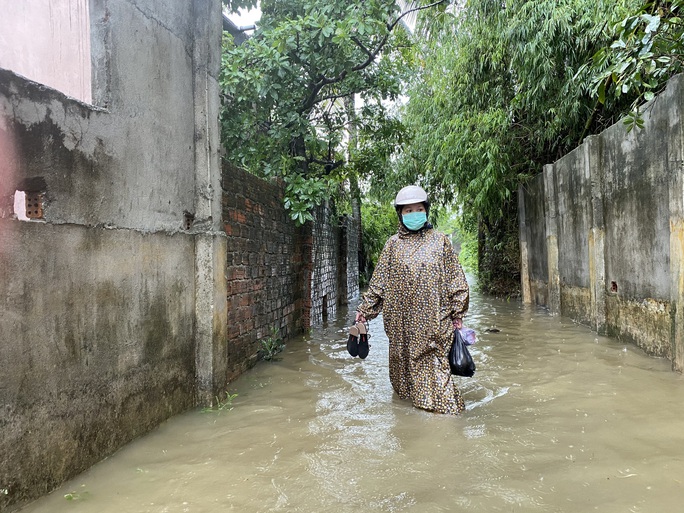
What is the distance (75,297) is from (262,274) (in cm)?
311

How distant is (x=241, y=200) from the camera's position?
16.5 ft

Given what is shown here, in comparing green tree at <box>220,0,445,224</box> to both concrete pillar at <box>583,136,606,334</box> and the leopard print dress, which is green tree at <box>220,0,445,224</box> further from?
concrete pillar at <box>583,136,606,334</box>

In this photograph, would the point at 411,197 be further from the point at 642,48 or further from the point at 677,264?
the point at 677,264

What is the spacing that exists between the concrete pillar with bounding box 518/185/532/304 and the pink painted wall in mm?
9216

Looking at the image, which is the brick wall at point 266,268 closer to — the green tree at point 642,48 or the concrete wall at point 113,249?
the concrete wall at point 113,249

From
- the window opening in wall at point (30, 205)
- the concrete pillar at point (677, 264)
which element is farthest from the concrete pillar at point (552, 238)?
the window opening in wall at point (30, 205)

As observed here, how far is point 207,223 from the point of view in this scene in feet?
12.9

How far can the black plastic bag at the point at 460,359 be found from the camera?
3770 mm

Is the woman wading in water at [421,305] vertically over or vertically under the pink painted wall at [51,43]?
under

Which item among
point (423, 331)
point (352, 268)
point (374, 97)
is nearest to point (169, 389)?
point (423, 331)

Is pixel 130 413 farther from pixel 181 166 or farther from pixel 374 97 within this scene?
pixel 374 97

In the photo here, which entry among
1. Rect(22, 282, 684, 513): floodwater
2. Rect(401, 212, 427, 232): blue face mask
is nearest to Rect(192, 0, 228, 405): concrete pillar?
Rect(22, 282, 684, 513): floodwater

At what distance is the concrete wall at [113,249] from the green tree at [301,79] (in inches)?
70.7

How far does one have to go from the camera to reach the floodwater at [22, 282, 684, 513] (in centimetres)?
240
